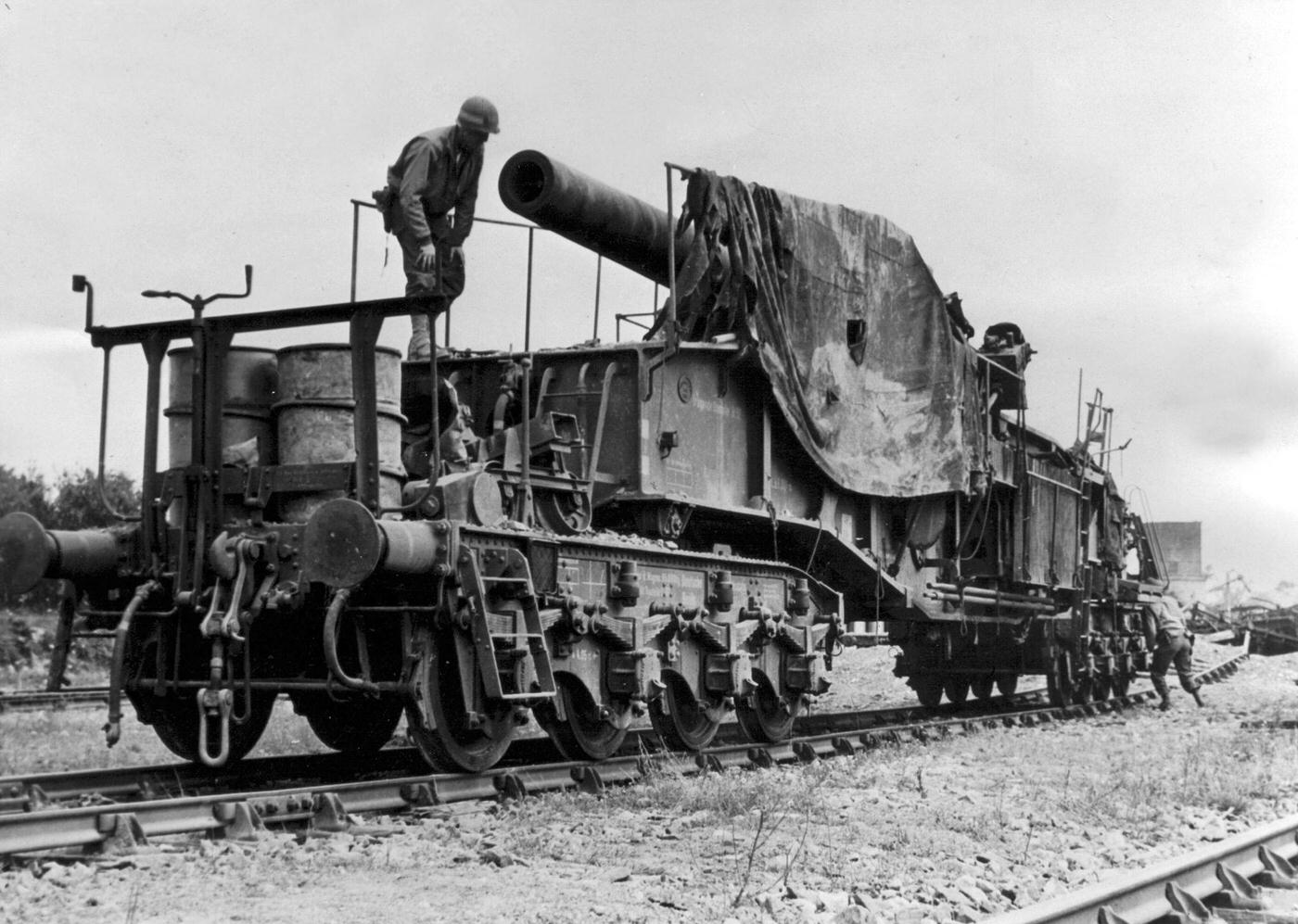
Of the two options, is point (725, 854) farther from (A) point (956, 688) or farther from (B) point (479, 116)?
(A) point (956, 688)

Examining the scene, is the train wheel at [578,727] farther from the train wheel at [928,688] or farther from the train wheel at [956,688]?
the train wheel at [956,688]

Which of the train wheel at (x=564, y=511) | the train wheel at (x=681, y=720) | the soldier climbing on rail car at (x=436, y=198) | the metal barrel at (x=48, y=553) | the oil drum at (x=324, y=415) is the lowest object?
the train wheel at (x=681, y=720)

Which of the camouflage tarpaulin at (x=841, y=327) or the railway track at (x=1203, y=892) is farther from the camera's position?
the camouflage tarpaulin at (x=841, y=327)

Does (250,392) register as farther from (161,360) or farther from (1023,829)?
(1023,829)

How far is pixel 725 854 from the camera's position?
6.79 meters

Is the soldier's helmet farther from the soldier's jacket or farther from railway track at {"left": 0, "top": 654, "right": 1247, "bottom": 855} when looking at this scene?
railway track at {"left": 0, "top": 654, "right": 1247, "bottom": 855}

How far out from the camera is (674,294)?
11070mm

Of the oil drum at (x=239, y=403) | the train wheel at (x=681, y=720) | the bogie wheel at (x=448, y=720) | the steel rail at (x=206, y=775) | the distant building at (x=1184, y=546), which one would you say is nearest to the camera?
the steel rail at (x=206, y=775)

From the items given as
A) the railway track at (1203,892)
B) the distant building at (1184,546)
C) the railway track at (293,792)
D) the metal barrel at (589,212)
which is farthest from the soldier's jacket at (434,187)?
the distant building at (1184,546)

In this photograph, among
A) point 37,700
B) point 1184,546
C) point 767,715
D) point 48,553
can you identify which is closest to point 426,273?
point 48,553

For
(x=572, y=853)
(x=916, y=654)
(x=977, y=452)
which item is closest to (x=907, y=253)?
(x=977, y=452)

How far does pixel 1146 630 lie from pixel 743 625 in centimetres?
1074

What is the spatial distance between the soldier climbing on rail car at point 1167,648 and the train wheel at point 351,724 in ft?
36.0

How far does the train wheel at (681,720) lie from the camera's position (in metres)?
11.0
